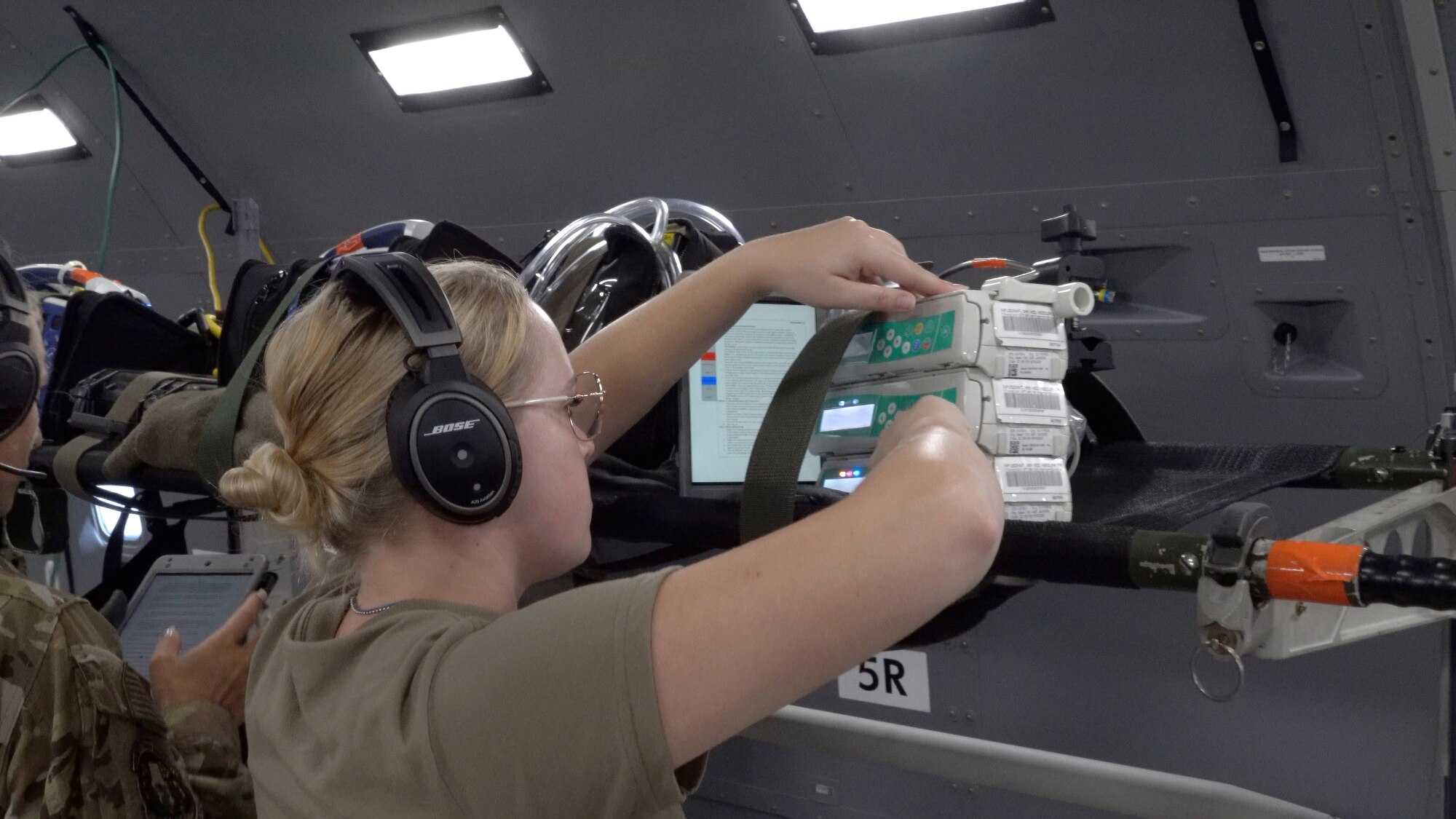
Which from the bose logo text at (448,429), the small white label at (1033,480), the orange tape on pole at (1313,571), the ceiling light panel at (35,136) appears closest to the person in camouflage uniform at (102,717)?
the bose logo text at (448,429)

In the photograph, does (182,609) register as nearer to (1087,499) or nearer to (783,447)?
(783,447)

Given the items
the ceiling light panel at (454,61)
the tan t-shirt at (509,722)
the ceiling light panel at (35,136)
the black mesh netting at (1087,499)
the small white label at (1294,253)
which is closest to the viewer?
the tan t-shirt at (509,722)

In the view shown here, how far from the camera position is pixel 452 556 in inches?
39.4

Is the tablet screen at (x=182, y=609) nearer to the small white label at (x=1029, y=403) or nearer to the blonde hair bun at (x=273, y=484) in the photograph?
the blonde hair bun at (x=273, y=484)

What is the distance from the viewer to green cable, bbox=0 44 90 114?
9.67ft

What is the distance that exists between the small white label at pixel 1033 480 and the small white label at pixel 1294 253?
1.10 meters

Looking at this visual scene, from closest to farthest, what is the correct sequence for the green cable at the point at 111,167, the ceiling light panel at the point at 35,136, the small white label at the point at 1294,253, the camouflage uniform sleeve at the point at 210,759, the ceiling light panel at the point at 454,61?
the camouflage uniform sleeve at the point at 210,759 → the small white label at the point at 1294,253 → the ceiling light panel at the point at 454,61 → the green cable at the point at 111,167 → the ceiling light panel at the point at 35,136

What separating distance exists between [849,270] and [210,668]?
104cm

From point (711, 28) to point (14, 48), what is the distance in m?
2.10

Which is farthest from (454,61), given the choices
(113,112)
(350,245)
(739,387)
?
(739,387)

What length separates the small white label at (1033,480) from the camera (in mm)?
1071

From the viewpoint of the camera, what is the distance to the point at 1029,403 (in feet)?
3.55

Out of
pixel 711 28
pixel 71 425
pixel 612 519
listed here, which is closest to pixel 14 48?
pixel 71 425

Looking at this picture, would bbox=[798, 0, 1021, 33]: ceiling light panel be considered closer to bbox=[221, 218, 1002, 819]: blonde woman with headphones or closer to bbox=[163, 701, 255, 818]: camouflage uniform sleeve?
bbox=[221, 218, 1002, 819]: blonde woman with headphones
